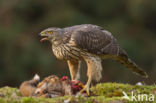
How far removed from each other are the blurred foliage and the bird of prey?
11169 mm

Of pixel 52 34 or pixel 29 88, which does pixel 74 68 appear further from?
pixel 29 88

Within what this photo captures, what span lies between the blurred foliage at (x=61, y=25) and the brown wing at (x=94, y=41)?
11085mm

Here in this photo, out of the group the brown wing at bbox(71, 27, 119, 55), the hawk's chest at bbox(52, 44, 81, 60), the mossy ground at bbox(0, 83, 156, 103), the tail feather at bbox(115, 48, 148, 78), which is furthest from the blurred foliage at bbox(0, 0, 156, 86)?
the mossy ground at bbox(0, 83, 156, 103)

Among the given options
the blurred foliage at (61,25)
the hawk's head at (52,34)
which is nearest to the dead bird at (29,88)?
the hawk's head at (52,34)

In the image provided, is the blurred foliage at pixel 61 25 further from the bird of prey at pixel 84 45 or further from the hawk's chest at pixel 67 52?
the hawk's chest at pixel 67 52

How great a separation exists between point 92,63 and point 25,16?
607 inches

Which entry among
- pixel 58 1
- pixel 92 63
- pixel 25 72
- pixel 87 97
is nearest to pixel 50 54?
pixel 25 72

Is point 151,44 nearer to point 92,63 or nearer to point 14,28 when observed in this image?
point 14,28

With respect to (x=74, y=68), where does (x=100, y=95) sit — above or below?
below

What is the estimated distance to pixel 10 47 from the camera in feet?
81.0

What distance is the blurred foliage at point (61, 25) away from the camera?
78.0ft

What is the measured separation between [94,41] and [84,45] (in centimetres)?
35

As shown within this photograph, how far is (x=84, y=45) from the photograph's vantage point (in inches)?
431

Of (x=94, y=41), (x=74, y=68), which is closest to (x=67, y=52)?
(x=94, y=41)
